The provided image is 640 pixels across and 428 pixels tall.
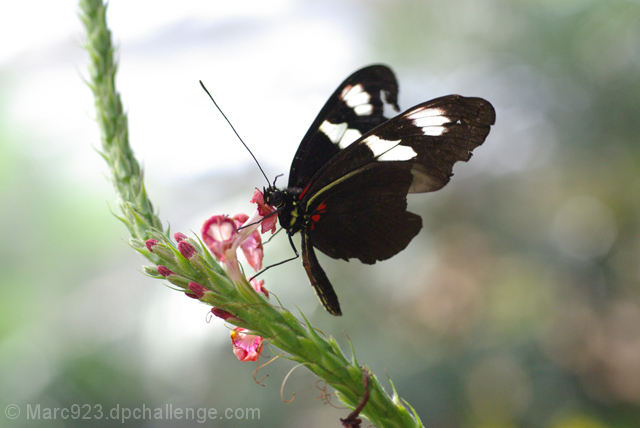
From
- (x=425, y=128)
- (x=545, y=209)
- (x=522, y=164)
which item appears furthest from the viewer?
(x=522, y=164)

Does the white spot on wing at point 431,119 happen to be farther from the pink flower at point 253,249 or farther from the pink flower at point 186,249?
the pink flower at point 186,249

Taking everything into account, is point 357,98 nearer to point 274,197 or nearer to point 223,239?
point 274,197

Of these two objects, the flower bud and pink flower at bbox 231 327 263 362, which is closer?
the flower bud

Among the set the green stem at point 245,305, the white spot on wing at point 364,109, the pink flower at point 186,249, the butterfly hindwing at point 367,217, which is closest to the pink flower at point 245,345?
A: the green stem at point 245,305


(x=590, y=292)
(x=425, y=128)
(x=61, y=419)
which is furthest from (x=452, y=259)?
(x=61, y=419)

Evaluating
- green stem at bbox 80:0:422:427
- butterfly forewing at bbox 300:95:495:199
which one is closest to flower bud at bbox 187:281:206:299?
green stem at bbox 80:0:422:427

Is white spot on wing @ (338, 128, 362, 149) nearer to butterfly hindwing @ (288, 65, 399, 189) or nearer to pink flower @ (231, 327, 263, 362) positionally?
butterfly hindwing @ (288, 65, 399, 189)

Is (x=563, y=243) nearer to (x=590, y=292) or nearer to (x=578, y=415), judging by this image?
(x=590, y=292)
